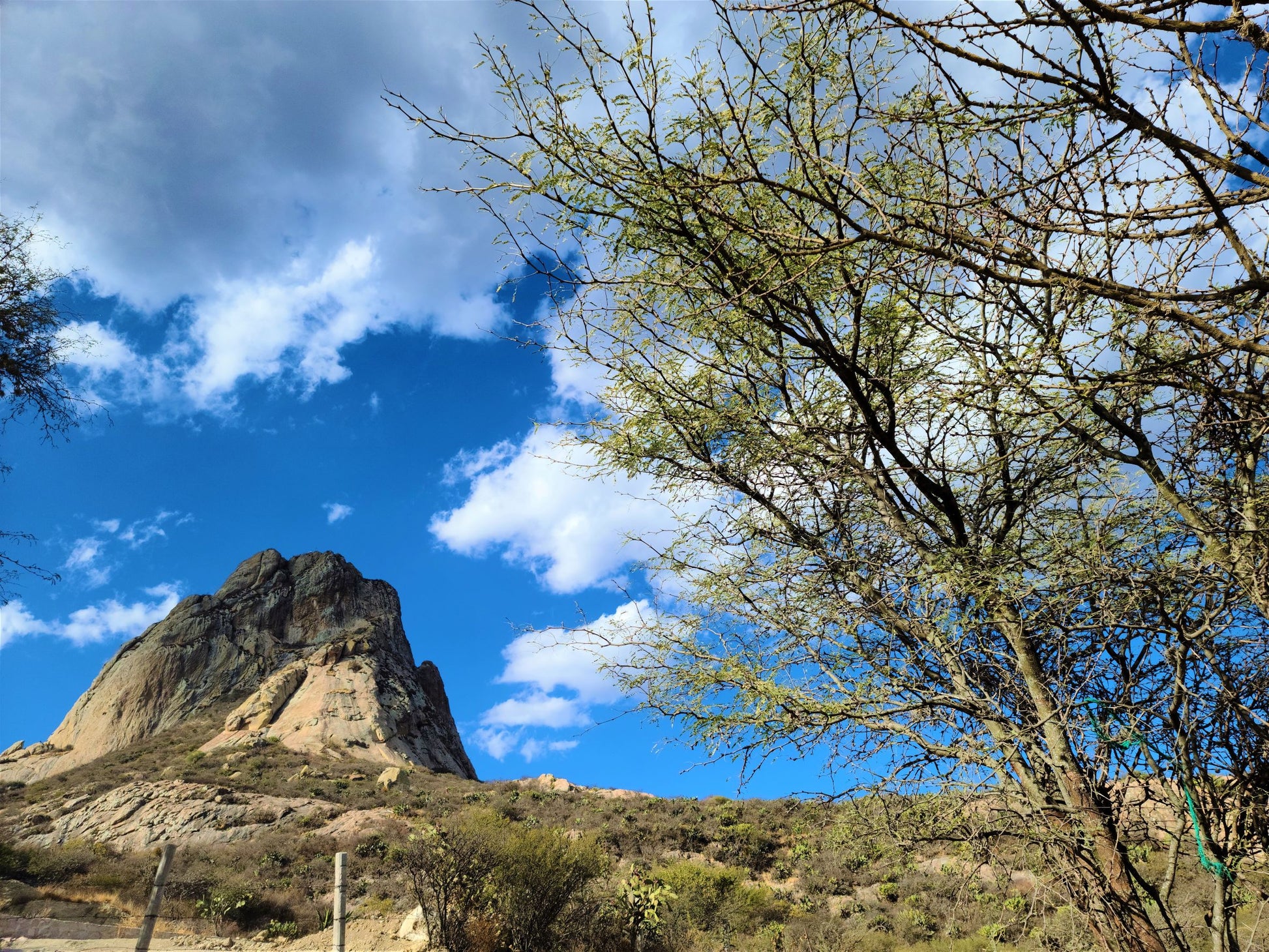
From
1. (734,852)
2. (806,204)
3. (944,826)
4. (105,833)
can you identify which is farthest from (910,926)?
(105,833)

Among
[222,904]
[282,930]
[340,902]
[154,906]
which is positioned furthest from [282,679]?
[154,906]

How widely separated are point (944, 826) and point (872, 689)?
0.81 meters

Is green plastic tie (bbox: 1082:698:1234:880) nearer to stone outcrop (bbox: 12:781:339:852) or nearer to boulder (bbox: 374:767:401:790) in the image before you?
stone outcrop (bbox: 12:781:339:852)

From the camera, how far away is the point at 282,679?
40312 mm

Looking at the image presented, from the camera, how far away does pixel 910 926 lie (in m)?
14.0

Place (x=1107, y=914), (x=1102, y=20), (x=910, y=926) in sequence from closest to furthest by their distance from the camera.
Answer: (x=1102, y=20) → (x=1107, y=914) → (x=910, y=926)

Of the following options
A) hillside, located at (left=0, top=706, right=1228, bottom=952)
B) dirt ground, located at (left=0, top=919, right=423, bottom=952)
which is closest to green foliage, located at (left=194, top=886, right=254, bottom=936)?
hillside, located at (left=0, top=706, right=1228, bottom=952)

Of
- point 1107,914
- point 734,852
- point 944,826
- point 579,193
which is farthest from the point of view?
point 734,852

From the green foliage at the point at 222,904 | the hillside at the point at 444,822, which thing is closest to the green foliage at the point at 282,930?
the hillside at the point at 444,822

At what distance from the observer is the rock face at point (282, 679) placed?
3694 cm

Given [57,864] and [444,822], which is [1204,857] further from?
[57,864]

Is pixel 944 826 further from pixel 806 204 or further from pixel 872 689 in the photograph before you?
pixel 806 204

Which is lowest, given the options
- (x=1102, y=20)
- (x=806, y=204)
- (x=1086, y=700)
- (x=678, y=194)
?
(x=1086, y=700)

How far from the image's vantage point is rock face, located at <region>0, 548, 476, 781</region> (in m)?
36.9
